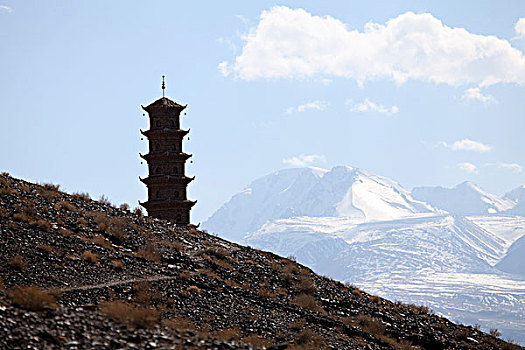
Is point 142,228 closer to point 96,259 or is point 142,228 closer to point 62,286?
point 96,259

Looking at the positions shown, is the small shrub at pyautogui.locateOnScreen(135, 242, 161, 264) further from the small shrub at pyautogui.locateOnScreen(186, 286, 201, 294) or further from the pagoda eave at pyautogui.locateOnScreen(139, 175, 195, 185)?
the pagoda eave at pyautogui.locateOnScreen(139, 175, 195, 185)

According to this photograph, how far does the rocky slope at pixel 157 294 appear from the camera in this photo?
17.1 meters

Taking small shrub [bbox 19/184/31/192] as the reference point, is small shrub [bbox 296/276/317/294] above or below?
below

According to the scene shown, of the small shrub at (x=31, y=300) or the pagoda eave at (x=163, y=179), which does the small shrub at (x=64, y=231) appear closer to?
the small shrub at (x=31, y=300)

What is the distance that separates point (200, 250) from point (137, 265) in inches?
236

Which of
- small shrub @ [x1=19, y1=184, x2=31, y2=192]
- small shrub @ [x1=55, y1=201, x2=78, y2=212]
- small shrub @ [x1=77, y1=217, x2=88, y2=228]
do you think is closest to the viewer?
small shrub @ [x1=77, y1=217, x2=88, y2=228]

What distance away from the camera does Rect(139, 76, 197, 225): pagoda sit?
5116cm

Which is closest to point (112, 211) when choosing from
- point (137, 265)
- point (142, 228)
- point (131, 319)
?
point (142, 228)

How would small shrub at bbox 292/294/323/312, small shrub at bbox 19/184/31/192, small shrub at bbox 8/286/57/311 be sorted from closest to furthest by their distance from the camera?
1. small shrub at bbox 8/286/57/311
2. small shrub at bbox 292/294/323/312
3. small shrub at bbox 19/184/31/192

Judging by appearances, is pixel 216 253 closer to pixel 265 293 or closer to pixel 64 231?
pixel 265 293

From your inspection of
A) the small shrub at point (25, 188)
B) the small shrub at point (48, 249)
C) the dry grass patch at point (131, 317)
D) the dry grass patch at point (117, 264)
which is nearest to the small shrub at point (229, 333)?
the dry grass patch at point (131, 317)

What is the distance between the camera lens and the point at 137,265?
2875cm

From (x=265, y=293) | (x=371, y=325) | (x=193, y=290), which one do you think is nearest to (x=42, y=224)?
(x=193, y=290)

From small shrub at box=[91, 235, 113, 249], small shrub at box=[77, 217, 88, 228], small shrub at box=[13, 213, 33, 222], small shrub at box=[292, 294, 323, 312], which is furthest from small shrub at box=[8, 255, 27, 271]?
small shrub at box=[292, 294, 323, 312]
